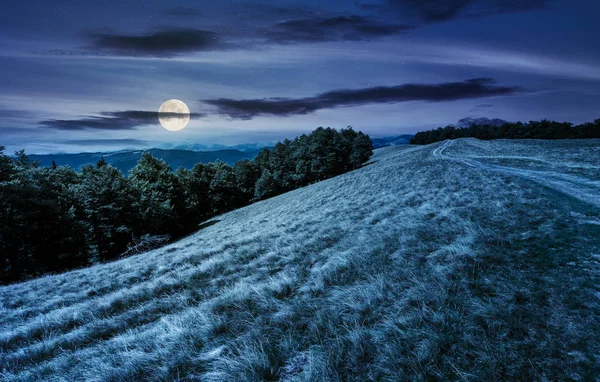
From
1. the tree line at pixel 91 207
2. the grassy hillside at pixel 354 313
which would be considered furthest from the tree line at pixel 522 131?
the grassy hillside at pixel 354 313

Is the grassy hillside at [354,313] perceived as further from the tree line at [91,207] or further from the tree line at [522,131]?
the tree line at [522,131]

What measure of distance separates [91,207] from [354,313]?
3576 centimetres

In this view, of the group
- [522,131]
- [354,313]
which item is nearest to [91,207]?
[354,313]

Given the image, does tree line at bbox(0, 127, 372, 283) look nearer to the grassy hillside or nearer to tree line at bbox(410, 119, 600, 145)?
the grassy hillside

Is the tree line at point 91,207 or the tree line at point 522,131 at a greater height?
the tree line at point 522,131

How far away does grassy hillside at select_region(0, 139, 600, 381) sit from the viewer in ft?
9.68

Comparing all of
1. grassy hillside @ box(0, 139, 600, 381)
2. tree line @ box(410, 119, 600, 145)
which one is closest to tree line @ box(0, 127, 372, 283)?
grassy hillside @ box(0, 139, 600, 381)

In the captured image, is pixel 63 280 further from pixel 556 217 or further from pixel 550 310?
pixel 556 217

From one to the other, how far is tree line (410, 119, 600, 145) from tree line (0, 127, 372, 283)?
8459 centimetres

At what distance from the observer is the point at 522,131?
310ft

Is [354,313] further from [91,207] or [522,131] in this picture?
[522,131]

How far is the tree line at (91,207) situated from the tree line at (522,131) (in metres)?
84.6

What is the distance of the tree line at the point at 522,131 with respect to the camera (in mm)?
79244

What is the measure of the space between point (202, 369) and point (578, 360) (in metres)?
4.43
